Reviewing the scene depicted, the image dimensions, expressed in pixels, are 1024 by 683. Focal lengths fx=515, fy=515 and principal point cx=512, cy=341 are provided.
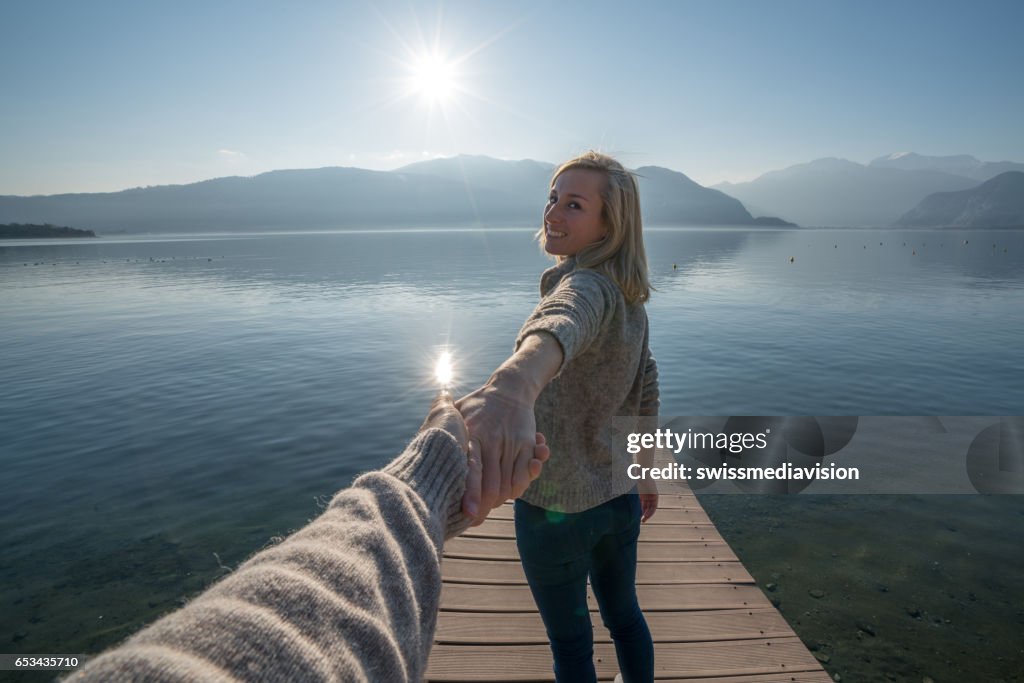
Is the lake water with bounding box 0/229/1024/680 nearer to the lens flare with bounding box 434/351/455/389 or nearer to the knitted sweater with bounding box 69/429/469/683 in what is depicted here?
the lens flare with bounding box 434/351/455/389

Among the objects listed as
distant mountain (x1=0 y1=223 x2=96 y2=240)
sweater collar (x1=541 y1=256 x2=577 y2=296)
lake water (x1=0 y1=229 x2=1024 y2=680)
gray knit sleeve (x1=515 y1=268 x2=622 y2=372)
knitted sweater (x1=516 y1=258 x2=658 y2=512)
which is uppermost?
distant mountain (x1=0 y1=223 x2=96 y2=240)

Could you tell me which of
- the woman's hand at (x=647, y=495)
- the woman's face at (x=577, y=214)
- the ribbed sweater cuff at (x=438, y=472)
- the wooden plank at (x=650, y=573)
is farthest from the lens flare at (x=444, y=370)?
the ribbed sweater cuff at (x=438, y=472)

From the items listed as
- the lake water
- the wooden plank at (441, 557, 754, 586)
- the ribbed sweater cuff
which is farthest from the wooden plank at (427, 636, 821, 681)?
the ribbed sweater cuff

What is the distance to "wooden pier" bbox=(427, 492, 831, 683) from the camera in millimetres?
4391

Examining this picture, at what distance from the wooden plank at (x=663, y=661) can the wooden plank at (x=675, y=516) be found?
2011 millimetres

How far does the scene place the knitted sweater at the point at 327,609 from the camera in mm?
732

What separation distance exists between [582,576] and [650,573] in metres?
3.34

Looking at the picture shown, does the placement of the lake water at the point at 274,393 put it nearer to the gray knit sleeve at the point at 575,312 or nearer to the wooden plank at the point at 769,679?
the wooden plank at the point at 769,679

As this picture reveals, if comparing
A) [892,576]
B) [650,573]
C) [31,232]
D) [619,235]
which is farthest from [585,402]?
[31,232]

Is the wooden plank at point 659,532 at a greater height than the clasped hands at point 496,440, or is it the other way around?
the clasped hands at point 496,440

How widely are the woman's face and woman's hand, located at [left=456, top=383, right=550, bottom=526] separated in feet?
3.63

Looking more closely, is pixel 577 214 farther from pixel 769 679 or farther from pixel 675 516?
pixel 675 516

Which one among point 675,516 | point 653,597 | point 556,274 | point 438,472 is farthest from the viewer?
point 675,516

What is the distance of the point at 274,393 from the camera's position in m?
15.1
